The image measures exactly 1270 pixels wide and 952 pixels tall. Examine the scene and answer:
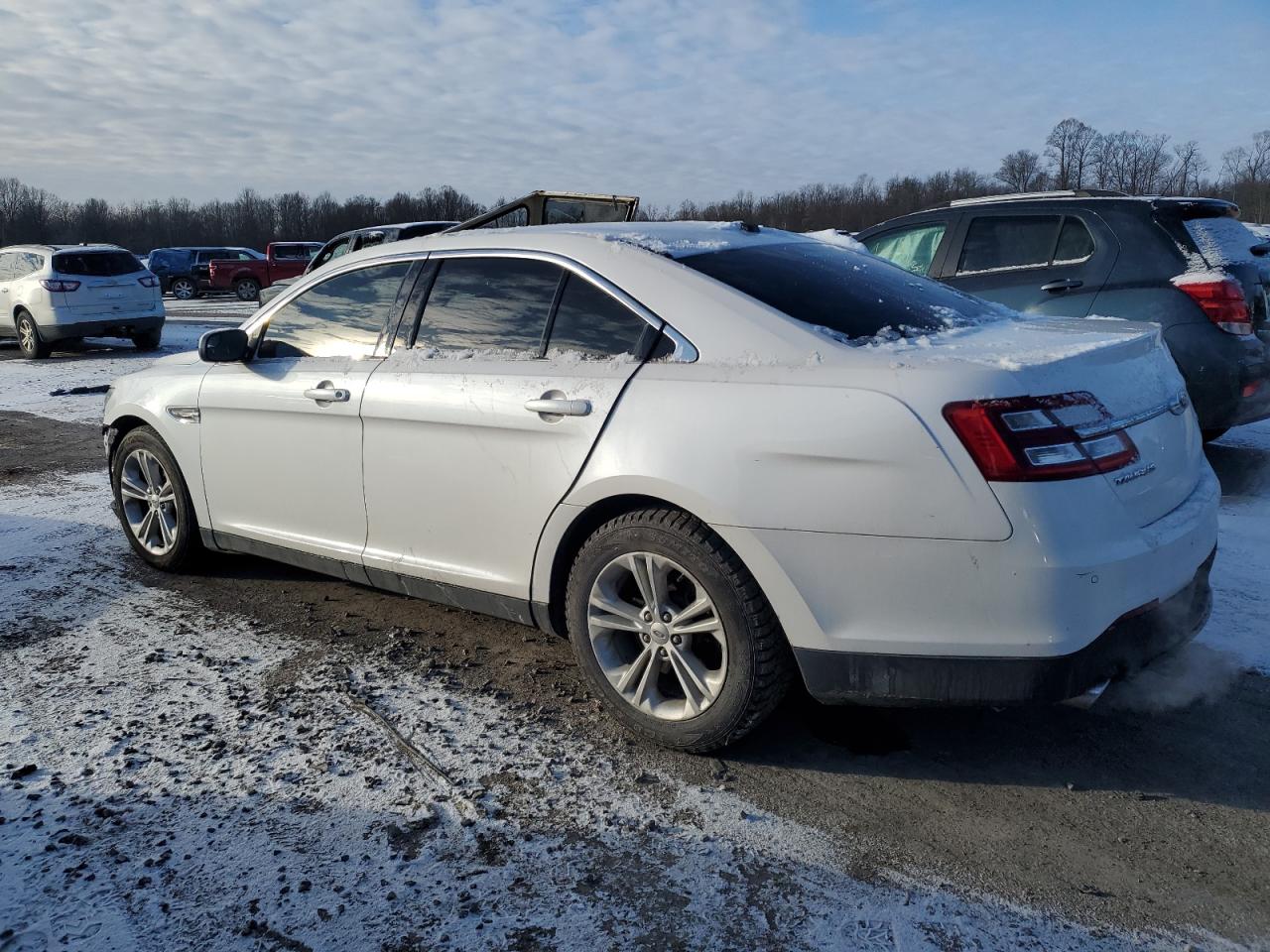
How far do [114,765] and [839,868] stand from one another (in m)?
2.19

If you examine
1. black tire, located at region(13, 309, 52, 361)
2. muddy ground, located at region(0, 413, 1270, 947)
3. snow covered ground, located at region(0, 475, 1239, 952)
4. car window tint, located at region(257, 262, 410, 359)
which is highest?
car window tint, located at region(257, 262, 410, 359)

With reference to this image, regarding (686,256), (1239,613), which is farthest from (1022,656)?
(1239,613)

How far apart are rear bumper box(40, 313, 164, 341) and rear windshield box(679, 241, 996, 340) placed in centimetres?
1477

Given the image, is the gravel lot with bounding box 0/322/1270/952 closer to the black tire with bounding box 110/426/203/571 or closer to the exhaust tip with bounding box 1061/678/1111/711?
the exhaust tip with bounding box 1061/678/1111/711

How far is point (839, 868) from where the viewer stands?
2.56 metres

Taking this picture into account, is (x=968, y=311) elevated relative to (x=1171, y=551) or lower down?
elevated

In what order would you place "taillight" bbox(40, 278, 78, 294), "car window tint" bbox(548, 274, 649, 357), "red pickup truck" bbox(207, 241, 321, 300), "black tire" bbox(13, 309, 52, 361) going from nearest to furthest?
"car window tint" bbox(548, 274, 649, 357), "taillight" bbox(40, 278, 78, 294), "black tire" bbox(13, 309, 52, 361), "red pickup truck" bbox(207, 241, 321, 300)

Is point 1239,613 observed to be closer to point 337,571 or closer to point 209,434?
point 337,571

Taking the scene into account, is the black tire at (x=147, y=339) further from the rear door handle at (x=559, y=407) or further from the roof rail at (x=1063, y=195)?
the rear door handle at (x=559, y=407)

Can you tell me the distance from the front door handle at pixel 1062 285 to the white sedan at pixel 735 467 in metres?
3.00

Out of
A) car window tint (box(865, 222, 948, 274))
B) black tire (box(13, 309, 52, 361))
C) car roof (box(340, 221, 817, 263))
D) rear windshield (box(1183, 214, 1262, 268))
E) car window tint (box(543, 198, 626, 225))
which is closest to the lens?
car roof (box(340, 221, 817, 263))

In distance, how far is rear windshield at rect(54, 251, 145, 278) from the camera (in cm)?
1548

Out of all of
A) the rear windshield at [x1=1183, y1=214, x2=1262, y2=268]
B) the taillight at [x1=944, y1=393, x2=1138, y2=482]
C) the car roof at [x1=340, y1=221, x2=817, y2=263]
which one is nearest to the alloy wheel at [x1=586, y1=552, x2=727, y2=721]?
the taillight at [x1=944, y1=393, x2=1138, y2=482]

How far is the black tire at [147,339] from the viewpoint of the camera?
16172 mm
